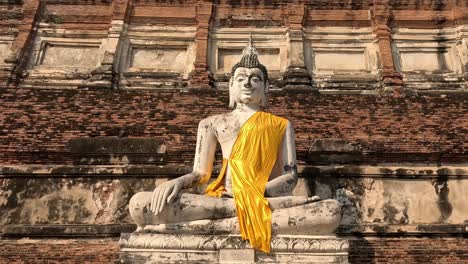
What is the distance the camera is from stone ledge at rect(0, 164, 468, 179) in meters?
7.35

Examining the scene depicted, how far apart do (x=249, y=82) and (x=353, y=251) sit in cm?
253

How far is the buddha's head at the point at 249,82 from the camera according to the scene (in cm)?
581

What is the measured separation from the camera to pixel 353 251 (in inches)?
260

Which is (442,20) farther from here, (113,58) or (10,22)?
(10,22)

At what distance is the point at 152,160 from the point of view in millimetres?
7762

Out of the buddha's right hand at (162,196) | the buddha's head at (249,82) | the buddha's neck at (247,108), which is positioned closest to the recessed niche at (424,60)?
the buddha's head at (249,82)

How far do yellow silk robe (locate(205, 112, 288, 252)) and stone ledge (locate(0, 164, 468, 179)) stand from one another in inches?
74.9

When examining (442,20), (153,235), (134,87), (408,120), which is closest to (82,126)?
(134,87)

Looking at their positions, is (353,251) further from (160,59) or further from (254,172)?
(160,59)

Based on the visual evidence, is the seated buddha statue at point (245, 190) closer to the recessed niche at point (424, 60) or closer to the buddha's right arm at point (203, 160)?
the buddha's right arm at point (203, 160)

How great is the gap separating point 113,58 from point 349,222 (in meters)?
6.78

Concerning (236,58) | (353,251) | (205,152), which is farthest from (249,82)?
(236,58)

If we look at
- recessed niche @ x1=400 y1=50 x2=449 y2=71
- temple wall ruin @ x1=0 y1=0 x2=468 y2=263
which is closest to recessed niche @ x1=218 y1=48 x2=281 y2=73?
temple wall ruin @ x1=0 y1=0 x2=468 y2=263

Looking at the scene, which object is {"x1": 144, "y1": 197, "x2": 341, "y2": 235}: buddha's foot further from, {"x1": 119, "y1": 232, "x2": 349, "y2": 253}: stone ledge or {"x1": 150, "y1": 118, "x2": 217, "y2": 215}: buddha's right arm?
{"x1": 150, "y1": 118, "x2": 217, "y2": 215}: buddha's right arm
